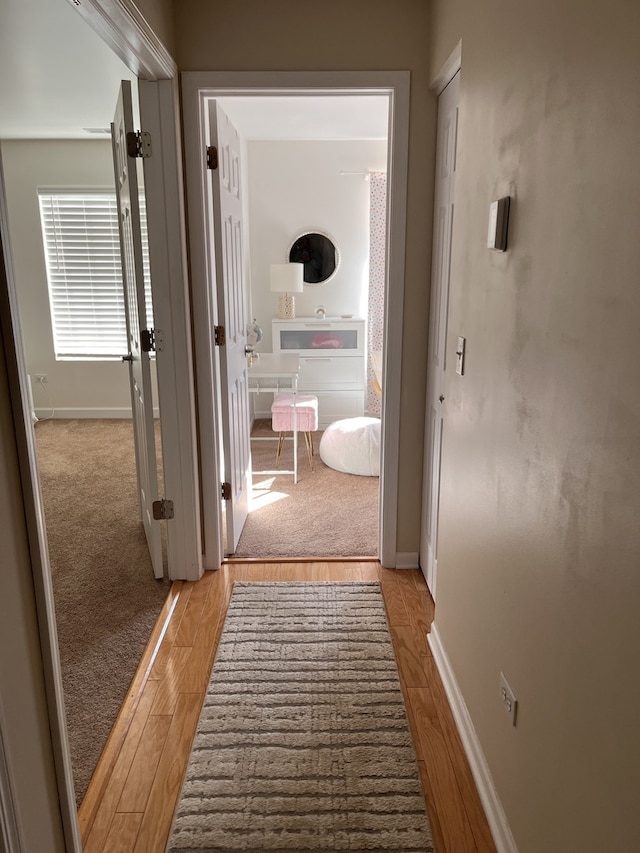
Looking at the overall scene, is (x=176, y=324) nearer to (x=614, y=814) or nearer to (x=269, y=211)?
(x=614, y=814)

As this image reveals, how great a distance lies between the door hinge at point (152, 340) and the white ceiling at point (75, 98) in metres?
1.18

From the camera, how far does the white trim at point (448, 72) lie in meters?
2.02

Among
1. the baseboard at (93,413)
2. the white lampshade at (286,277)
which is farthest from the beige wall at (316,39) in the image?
the baseboard at (93,413)

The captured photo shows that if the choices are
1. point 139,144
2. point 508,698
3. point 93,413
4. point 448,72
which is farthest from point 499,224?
point 93,413

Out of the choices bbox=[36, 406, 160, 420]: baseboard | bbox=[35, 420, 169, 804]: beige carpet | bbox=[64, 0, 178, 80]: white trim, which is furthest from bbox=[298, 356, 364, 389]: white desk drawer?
bbox=[64, 0, 178, 80]: white trim

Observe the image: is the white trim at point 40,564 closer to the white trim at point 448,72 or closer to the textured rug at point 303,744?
the textured rug at point 303,744

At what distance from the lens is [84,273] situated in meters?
5.50

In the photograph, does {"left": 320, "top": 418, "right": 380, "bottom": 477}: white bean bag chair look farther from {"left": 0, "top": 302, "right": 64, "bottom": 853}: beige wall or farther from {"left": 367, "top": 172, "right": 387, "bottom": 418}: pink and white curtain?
{"left": 0, "top": 302, "right": 64, "bottom": 853}: beige wall

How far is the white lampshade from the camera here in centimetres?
507

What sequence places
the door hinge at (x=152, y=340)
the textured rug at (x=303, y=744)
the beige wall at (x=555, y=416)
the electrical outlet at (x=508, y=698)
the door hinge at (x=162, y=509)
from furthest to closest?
the door hinge at (x=162, y=509)
the door hinge at (x=152, y=340)
the textured rug at (x=303, y=744)
the electrical outlet at (x=508, y=698)
the beige wall at (x=555, y=416)

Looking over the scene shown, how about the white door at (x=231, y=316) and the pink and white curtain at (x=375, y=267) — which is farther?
the pink and white curtain at (x=375, y=267)

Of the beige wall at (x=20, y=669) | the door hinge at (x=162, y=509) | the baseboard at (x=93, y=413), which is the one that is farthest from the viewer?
the baseboard at (x=93, y=413)

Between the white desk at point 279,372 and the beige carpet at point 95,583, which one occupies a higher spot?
the white desk at point 279,372

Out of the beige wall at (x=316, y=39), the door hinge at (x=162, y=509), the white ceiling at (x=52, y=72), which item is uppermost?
the white ceiling at (x=52, y=72)
